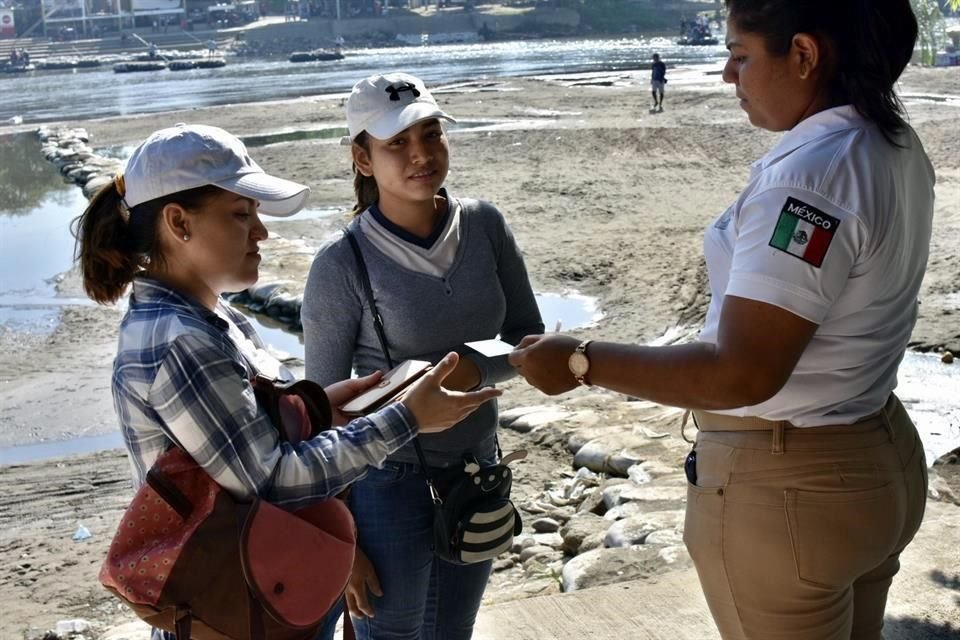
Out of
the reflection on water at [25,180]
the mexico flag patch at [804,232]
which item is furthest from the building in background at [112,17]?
the mexico flag patch at [804,232]

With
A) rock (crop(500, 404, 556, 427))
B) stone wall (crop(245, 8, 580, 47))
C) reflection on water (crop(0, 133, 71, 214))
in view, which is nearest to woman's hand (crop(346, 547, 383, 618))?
rock (crop(500, 404, 556, 427))

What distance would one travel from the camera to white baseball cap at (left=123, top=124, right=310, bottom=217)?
7.43 ft

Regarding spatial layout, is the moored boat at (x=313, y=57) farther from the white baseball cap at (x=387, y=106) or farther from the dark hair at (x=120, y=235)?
the dark hair at (x=120, y=235)

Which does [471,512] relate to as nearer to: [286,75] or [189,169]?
[189,169]

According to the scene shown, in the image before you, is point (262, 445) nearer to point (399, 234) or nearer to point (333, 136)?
point (399, 234)

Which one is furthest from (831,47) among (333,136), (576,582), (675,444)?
(333,136)

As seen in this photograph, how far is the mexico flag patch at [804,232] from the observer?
1.95 meters

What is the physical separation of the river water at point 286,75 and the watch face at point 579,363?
37403 mm

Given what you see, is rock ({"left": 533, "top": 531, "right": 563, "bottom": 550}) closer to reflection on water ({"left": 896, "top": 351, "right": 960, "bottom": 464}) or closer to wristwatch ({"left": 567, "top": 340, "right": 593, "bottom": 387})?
reflection on water ({"left": 896, "top": 351, "right": 960, "bottom": 464})

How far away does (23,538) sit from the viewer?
7195mm

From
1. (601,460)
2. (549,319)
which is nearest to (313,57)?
(549,319)

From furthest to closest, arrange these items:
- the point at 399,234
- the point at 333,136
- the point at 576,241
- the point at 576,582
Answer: the point at 333,136, the point at 576,241, the point at 576,582, the point at 399,234

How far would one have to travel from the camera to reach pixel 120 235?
7.64ft

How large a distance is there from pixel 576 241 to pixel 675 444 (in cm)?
790
